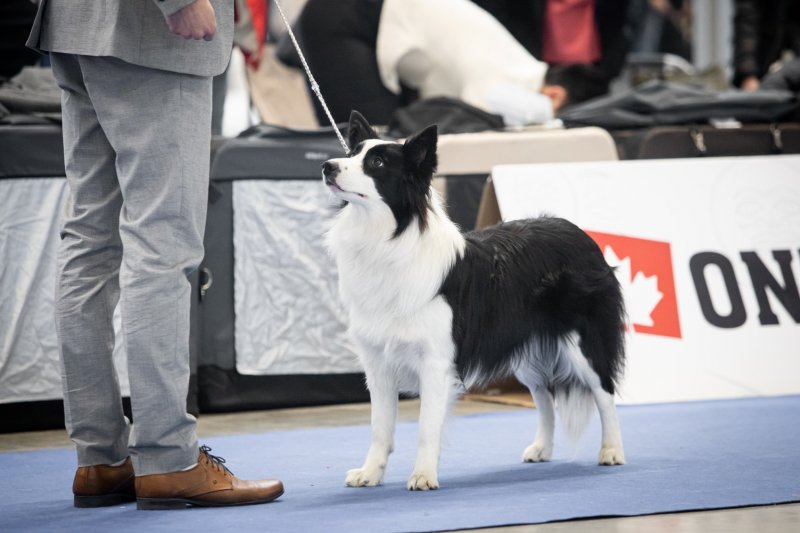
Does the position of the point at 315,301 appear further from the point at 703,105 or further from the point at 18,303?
the point at 703,105

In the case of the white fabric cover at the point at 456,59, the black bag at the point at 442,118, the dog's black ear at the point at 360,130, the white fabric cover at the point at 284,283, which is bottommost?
the white fabric cover at the point at 284,283

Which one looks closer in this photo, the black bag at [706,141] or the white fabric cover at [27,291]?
the white fabric cover at [27,291]

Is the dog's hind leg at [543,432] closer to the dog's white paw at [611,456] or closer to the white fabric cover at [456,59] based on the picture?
the dog's white paw at [611,456]

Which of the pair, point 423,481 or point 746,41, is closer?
point 423,481

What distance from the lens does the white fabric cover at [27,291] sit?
400 cm

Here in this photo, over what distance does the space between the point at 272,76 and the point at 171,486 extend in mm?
3712

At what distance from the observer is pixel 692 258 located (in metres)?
4.38

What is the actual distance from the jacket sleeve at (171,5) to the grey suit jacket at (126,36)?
0.06ft

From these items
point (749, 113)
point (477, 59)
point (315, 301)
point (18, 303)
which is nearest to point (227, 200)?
point (315, 301)

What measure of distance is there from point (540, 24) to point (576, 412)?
4.41 m

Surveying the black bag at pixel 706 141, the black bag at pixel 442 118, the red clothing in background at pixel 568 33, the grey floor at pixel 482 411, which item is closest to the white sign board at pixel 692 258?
the black bag at pixel 706 141

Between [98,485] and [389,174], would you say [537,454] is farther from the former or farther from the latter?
[98,485]

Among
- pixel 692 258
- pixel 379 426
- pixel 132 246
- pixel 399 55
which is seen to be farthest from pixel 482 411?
pixel 132 246

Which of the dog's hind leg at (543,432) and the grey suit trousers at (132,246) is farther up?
the grey suit trousers at (132,246)
